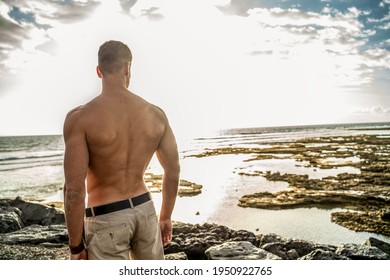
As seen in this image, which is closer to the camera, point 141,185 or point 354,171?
point 141,185

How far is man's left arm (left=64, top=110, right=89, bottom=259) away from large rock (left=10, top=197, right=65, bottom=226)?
6538mm

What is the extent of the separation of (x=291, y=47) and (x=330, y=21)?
1.68m

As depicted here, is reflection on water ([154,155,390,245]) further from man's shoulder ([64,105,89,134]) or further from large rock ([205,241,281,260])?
man's shoulder ([64,105,89,134])

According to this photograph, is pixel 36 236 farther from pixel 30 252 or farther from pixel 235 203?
pixel 235 203

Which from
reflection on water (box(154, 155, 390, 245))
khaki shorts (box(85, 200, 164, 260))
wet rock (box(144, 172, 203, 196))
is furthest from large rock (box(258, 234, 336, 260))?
wet rock (box(144, 172, 203, 196))

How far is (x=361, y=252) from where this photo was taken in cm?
628

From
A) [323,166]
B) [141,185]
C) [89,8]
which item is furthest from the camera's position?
[323,166]

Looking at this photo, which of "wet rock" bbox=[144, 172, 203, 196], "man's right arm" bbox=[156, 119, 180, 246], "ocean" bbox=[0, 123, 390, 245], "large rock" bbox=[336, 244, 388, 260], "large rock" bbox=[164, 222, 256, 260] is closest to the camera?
"man's right arm" bbox=[156, 119, 180, 246]

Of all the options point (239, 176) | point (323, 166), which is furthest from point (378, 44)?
point (323, 166)

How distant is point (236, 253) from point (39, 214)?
17.9 ft

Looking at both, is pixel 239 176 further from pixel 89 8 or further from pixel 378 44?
pixel 89 8

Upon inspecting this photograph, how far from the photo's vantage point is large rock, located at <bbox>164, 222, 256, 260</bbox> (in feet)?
20.8

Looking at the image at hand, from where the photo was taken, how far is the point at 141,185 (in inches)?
116

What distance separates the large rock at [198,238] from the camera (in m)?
6.34
